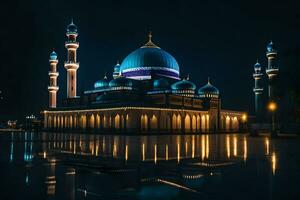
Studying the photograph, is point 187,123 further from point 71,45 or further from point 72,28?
point 72,28

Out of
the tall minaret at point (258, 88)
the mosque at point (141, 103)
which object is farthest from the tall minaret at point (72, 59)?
the tall minaret at point (258, 88)

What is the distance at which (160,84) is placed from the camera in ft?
200

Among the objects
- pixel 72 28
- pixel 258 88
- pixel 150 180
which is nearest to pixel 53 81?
pixel 72 28

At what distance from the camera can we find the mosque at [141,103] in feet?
167

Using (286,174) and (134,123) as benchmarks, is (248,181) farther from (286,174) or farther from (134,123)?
(134,123)

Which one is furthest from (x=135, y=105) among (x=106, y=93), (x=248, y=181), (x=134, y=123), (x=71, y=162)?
(x=248, y=181)

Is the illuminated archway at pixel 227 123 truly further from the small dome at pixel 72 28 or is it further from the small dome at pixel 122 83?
the small dome at pixel 72 28

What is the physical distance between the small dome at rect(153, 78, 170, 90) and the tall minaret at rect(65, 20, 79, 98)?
1504 cm

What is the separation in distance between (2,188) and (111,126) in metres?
43.6

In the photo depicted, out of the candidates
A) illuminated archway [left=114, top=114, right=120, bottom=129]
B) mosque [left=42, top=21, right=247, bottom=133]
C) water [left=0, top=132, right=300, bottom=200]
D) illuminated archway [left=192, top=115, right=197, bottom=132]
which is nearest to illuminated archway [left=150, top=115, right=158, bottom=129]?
mosque [left=42, top=21, right=247, bottom=133]

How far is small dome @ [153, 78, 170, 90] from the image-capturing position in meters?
60.3

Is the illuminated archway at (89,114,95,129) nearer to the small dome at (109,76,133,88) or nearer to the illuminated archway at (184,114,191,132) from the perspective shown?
the small dome at (109,76,133,88)

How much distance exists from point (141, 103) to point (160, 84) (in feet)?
39.3

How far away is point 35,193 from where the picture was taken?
7.34m
